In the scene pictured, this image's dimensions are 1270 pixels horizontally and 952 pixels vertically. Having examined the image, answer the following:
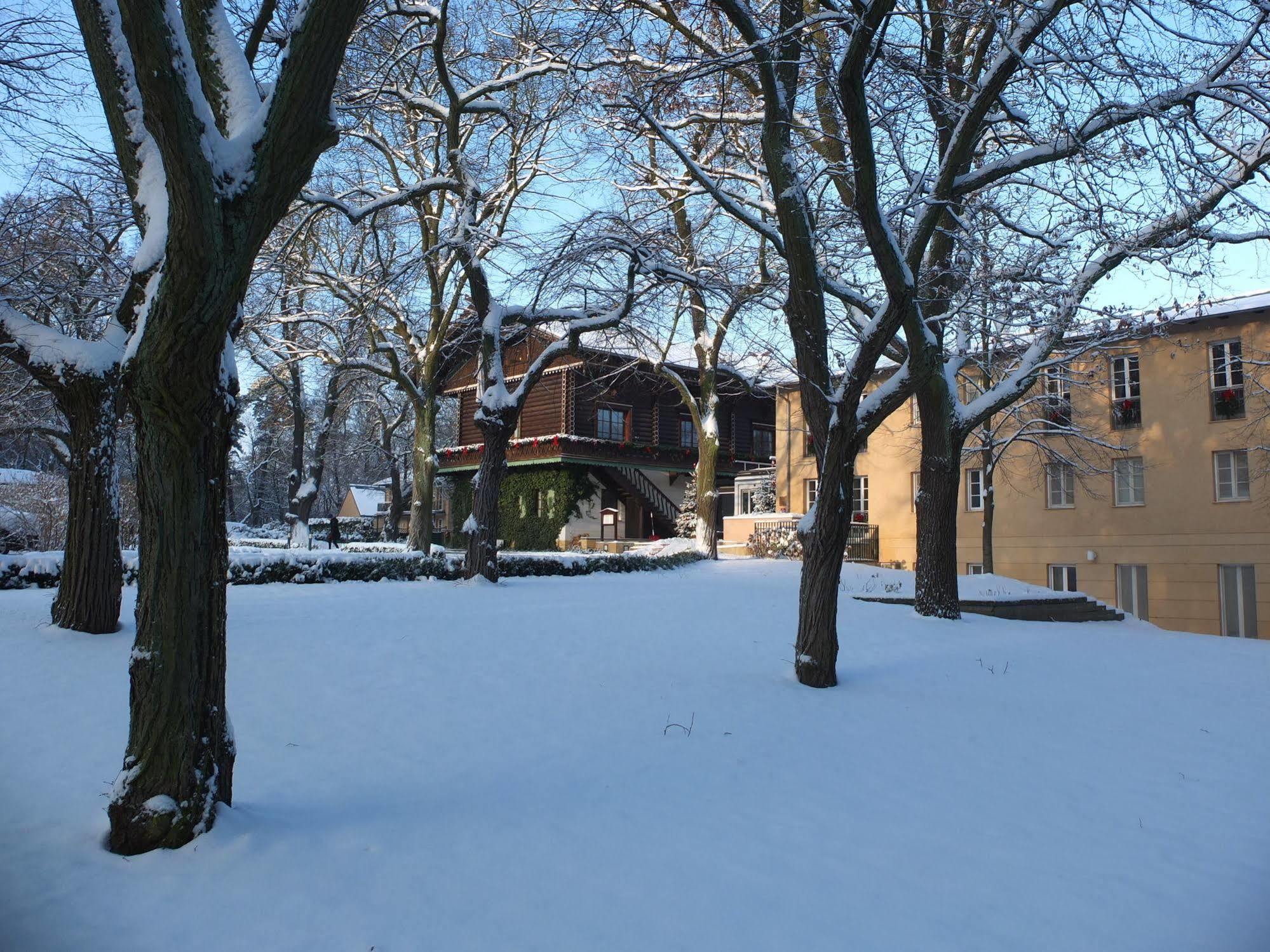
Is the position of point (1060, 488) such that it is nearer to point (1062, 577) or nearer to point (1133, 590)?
point (1062, 577)

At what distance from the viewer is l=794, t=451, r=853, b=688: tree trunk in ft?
26.2

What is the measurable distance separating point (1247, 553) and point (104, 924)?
25626 mm

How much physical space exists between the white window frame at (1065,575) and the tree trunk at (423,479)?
17.8 metres

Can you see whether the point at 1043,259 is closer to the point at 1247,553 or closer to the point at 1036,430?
the point at 1036,430

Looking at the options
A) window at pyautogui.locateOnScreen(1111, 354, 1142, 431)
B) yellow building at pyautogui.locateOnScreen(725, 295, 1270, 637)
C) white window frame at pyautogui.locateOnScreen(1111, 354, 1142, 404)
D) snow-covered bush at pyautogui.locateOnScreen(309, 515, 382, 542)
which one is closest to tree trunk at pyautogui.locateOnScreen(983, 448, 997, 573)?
yellow building at pyautogui.locateOnScreen(725, 295, 1270, 637)

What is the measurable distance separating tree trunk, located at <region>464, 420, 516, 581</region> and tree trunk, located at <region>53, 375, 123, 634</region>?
6.81 m

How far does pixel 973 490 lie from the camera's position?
26.6 meters

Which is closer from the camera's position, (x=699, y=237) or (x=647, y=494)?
(x=699, y=237)

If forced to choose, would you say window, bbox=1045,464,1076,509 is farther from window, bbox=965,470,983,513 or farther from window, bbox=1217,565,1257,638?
window, bbox=1217,565,1257,638

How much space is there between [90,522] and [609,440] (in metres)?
23.9

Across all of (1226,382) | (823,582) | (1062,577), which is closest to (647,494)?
(1062,577)

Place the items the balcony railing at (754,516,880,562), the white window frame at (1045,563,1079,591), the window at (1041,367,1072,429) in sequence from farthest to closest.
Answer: the balcony railing at (754,516,880,562), the white window frame at (1045,563,1079,591), the window at (1041,367,1072,429)

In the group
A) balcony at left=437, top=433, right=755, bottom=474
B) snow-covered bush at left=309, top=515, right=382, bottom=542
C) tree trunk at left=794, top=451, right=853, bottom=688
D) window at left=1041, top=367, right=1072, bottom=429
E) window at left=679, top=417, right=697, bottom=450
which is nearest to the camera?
tree trunk at left=794, top=451, right=853, bottom=688

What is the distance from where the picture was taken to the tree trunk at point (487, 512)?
50.3ft
